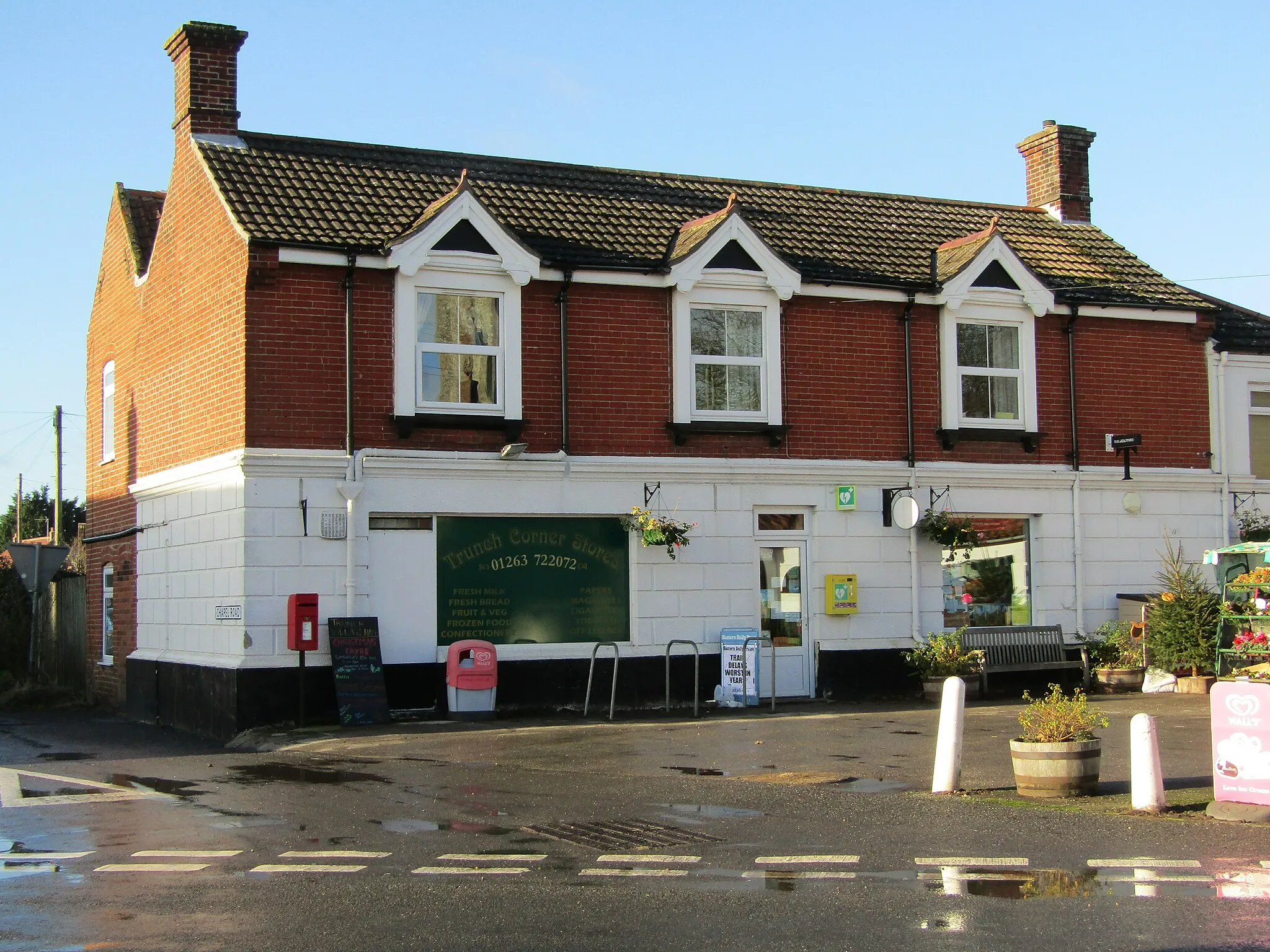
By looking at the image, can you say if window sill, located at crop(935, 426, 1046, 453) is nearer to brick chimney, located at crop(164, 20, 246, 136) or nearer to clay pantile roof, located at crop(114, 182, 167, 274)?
brick chimney, located at crop(164, 20, 246, 136)

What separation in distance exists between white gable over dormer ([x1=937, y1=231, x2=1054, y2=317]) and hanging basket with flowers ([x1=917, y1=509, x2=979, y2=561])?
118 inches

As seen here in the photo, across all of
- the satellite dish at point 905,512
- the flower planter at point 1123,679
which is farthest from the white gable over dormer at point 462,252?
the flower planter at point 1123,679

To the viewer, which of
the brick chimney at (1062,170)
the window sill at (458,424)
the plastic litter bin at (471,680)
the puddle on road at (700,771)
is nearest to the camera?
the puddle on road at (700,771)

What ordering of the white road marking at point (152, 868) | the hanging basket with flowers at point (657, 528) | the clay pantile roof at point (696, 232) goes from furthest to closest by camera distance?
the clay pantile roof at point (696, 232) < the hanging basket with flowers at point (657, 528) < the white road marking at point (152, 868)

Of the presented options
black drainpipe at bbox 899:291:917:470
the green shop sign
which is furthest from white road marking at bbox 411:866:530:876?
black drainpipe at bbox 899:291:917:470

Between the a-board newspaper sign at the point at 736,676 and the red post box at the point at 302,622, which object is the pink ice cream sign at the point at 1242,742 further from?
the red post box at the point at 302,622

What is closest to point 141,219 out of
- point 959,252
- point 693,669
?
point 693,669

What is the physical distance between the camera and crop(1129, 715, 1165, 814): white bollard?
35.2 feet

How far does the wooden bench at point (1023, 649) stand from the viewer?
20219 mm

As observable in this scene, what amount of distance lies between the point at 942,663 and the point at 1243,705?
922 centimetres

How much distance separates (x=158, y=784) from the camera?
518 inches

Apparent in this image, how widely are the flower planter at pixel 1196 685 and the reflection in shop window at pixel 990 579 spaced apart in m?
2.31

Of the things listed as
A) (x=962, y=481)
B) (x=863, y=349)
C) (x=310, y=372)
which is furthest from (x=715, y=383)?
(x=310, y=372)

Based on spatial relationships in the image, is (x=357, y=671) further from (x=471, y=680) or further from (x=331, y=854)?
(x=331, y=854)
